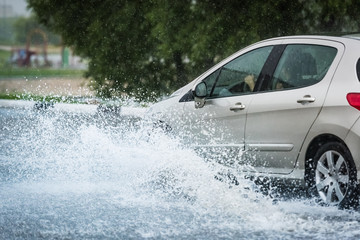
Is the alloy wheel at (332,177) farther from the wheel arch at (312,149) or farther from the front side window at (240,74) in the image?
the front side window at (240,74)

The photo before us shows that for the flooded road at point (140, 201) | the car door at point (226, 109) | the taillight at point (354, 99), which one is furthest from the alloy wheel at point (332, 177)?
the car door at point (226, 109)

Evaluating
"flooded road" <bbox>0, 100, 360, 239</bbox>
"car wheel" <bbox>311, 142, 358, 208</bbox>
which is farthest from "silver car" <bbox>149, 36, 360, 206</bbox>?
"flooded road" <bbox>0, 100, 360, 239</bbox>

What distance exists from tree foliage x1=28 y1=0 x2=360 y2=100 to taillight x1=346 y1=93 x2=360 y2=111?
37.3ft

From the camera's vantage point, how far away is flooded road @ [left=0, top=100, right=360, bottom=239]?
7.13 metres

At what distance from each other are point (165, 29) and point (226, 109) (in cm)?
1288

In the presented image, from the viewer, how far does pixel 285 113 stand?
27.5 feet

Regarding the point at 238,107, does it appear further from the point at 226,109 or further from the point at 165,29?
the point at 165,29

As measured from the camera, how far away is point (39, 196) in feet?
29.4

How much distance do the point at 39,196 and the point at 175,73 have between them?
16594 millimetres

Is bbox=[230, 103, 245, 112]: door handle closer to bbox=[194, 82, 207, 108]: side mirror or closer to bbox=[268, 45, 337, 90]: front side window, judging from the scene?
bbox=[268, 45, 337, 90]: front side window

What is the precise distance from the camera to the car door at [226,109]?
894cm

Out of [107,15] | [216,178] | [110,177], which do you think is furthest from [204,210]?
[107,15]

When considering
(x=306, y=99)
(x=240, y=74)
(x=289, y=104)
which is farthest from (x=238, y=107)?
(x=306, y=99)

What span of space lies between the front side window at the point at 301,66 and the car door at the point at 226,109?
0.27 metres
